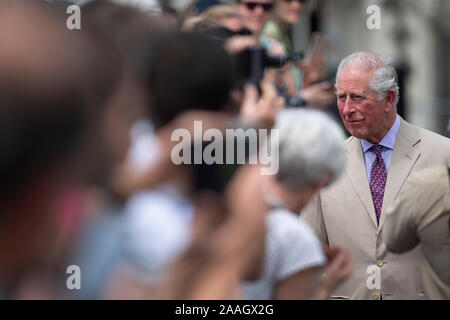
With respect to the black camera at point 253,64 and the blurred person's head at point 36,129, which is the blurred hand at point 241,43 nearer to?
the black camera at point 253,64

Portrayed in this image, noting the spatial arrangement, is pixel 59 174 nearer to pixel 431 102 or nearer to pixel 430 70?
pixel 431 102

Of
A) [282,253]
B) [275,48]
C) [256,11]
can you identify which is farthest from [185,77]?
[256,11]

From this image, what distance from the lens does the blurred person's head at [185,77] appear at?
2764mm

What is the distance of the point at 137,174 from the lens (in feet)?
8.73

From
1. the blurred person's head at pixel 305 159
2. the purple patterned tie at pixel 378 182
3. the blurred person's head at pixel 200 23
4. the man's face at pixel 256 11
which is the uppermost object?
the man's face at pixel 256 11

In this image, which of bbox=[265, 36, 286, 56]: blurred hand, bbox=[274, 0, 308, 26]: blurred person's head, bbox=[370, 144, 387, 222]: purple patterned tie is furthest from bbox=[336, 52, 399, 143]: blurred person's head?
bbox=[274, 0, 308, 26]: blurred person's head

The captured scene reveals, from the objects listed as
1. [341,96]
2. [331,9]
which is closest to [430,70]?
[331,9]

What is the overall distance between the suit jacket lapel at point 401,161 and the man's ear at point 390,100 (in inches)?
4.2

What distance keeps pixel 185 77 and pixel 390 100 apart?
136 cm

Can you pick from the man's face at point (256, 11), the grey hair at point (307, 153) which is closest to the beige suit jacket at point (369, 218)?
the grey hair at point (307, 153)

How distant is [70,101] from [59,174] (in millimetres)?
171

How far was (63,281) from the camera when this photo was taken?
2.37 m

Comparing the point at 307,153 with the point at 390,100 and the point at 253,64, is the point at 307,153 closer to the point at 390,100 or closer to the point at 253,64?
the point at 390,100
